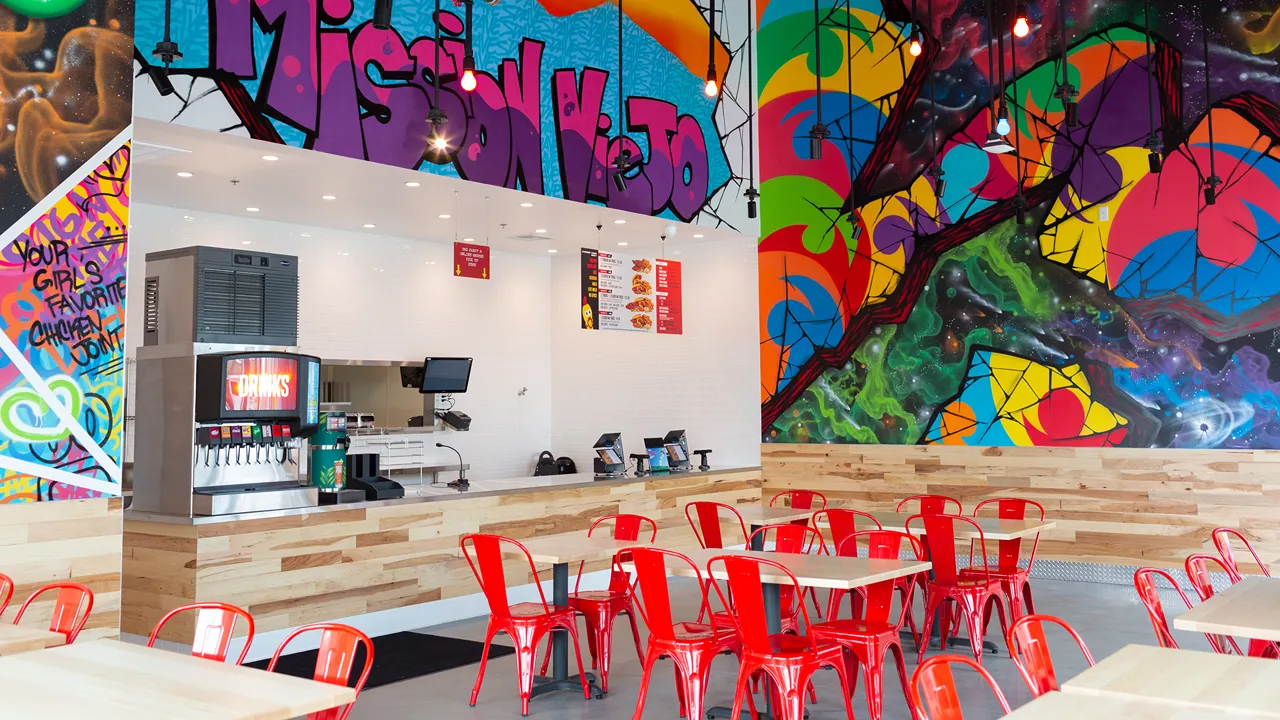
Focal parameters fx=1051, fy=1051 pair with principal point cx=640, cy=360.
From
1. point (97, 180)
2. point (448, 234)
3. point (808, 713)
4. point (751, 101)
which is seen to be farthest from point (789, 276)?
point (97, 180)

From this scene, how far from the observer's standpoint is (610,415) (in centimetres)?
1155

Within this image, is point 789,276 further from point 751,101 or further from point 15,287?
point 15,287

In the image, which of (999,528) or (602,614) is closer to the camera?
(602,614)

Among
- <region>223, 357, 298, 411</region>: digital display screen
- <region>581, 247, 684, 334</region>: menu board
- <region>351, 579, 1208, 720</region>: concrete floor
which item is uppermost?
<region>581, 247, 684, 334</region>: menu board

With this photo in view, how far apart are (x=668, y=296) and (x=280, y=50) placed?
174 inches

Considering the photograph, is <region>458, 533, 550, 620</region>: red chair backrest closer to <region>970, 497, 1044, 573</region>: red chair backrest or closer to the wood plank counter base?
the wood plank counter base

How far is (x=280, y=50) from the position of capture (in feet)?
21.9

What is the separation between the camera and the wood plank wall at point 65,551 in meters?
4.55

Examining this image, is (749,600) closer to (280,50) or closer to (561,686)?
(561,686)

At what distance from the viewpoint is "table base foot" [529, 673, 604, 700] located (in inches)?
210

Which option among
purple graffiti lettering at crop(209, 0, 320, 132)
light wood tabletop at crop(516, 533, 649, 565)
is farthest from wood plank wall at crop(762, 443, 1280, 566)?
purple graffiti lettering at crop(209, 0, 320, 132)

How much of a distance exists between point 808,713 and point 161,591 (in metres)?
3.66

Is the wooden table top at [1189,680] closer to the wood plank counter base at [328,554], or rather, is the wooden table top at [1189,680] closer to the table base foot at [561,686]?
the table base foot at [561,686]

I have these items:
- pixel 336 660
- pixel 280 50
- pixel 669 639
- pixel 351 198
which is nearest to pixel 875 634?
pixel 669 639
